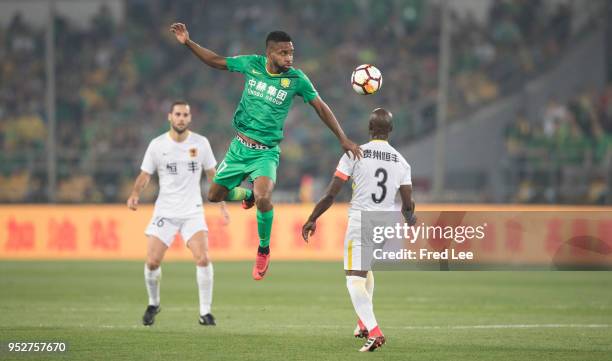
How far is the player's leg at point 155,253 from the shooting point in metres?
12.3

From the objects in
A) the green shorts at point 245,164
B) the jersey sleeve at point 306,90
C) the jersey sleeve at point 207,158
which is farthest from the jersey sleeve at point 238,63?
the jersey sleeve at point 207,158

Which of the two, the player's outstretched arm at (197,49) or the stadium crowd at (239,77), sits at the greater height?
the stadium crowd at (239,77)

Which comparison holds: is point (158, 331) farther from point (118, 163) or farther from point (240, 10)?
point (240, 10)

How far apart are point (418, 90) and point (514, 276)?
387 inches

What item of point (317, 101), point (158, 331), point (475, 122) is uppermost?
point (475, 122)

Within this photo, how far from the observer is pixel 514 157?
85.8ft

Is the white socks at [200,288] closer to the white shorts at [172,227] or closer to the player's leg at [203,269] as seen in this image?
the player's leg at [203,269]

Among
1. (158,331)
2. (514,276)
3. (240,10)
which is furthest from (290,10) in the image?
(158,331)

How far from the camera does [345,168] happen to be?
32.0 ft

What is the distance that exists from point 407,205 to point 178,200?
11.9ft

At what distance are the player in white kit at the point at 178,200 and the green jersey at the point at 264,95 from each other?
1726mm

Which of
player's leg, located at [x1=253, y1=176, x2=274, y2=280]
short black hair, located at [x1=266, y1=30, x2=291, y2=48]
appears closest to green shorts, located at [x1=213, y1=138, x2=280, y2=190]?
player's leg, located at [x1=253, y1=176, x2=274, y2=280]

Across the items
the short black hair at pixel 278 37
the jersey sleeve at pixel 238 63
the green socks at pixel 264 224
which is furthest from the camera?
the green socks at pixel 264 224

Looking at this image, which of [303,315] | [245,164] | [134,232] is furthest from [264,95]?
[134,232]
